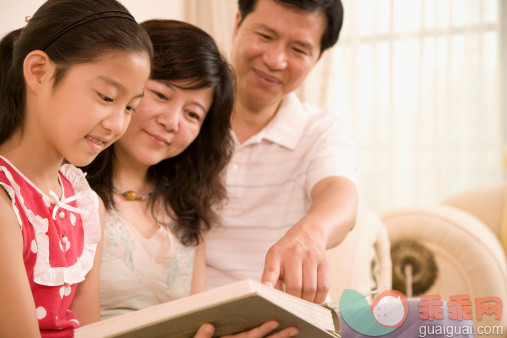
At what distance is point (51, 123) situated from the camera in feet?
3.03

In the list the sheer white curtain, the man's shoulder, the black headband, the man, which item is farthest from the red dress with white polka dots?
the sheer white curtain

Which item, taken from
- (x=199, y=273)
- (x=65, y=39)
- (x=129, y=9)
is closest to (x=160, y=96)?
(x=65, y=39)

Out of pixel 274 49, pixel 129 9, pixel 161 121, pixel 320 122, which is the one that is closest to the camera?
pixel 161 121

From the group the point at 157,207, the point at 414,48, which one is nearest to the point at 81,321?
the point at 157,207

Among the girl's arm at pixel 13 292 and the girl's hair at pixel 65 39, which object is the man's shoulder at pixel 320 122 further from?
the girl's arm at pixel 13 292

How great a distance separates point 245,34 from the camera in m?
1.80

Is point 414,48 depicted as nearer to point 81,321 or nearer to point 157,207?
point 157,207

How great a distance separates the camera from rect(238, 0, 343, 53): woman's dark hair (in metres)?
1.70

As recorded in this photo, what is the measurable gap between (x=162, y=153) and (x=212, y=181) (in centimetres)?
27

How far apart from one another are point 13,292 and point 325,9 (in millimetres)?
1300

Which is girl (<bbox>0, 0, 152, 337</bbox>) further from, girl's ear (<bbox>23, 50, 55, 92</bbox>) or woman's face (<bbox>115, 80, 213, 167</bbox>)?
woman's face (<bbox>115, 80, 213, 167</bbox>)

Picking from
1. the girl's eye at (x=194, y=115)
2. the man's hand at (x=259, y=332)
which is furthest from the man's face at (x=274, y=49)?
the man's hand at (x=259, y=332)

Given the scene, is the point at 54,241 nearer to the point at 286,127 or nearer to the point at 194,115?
the point at 194,115

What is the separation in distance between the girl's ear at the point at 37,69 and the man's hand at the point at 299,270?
50 centimetres
